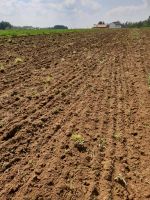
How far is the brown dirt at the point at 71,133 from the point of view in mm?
5516

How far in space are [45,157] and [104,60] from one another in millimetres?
11411

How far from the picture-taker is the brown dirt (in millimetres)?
5516

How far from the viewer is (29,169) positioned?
5828 mm

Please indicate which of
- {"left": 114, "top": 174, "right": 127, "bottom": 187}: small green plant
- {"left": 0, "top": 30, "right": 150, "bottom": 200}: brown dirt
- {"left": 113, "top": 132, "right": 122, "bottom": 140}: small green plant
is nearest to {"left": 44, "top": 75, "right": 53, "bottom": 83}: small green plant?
{"left": 0, "top": 30, "right": 150, "bottom": 200}: brown dirt

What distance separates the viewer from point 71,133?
7387 mm

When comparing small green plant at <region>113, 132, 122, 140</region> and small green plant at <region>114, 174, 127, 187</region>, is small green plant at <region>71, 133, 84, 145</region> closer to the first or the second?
small green plant at <region>113, 132, 122, 140</region>

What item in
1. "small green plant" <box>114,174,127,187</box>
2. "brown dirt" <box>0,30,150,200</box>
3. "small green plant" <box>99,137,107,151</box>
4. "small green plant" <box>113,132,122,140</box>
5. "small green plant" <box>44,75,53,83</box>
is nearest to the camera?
"brown dirt" <box>0,30,150,200</box>

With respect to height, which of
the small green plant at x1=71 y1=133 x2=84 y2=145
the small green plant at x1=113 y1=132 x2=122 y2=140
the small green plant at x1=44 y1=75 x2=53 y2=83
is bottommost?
the small green plant at x1=113 y1=132 x2=122 y2=140

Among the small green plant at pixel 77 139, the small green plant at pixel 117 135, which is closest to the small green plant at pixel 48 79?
the small green plant at pixel 117 135

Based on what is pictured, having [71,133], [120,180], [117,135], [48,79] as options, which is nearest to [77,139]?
[71,133]

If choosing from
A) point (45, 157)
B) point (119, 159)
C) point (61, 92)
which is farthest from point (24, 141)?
point (61, 92)

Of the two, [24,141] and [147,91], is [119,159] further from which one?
[147,91]

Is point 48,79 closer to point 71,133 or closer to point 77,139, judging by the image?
point 71,133

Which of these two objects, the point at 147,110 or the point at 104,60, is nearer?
the point at 147,110
